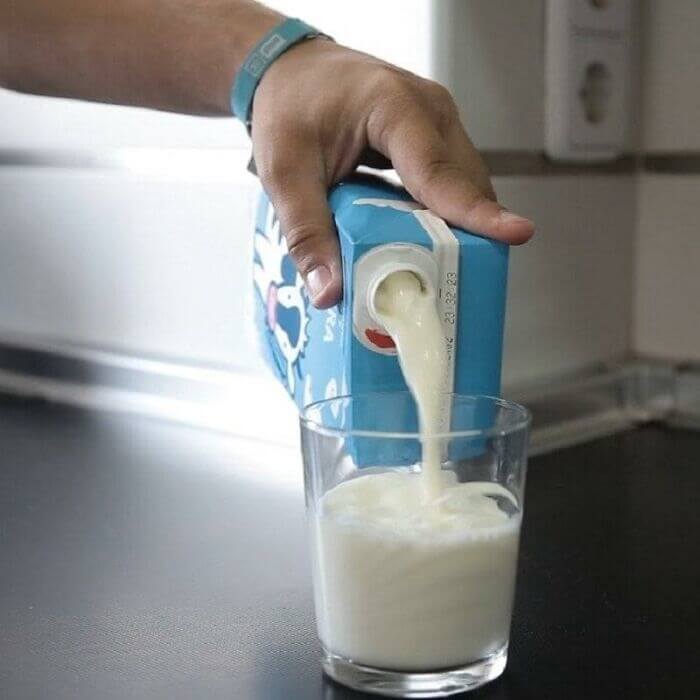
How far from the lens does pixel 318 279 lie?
0.64 meters

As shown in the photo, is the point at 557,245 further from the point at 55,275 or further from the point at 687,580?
the point at 55,275

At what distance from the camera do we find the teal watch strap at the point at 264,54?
787 mm

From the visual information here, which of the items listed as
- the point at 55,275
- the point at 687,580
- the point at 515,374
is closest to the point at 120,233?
the point at 55,275

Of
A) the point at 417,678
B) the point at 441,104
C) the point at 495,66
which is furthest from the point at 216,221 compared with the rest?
the point at 417,678

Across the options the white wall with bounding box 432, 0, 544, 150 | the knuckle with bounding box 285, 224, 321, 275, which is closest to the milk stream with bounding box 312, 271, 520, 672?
the knuckle with bounding box 285, 224, 321, 275

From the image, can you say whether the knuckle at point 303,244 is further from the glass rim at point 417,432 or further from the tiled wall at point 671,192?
the tiled wall at point 671,192

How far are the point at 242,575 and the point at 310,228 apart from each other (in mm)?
203

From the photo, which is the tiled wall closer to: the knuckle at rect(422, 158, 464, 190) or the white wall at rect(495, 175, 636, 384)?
the white wall at rect(495, 175, 636, 384)

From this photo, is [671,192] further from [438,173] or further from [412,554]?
[412,554]

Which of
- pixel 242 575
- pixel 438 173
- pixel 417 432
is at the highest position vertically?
pixel 438 173

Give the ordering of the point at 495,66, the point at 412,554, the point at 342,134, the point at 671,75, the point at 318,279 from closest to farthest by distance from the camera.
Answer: the point at 412,554 → the point at 318,279 → the point at 342,134 → the point at 495,66 → the point at 671,75

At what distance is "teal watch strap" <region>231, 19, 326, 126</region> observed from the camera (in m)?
0.79

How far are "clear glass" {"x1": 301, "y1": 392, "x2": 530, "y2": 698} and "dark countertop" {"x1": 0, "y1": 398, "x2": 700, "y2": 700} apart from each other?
24mm

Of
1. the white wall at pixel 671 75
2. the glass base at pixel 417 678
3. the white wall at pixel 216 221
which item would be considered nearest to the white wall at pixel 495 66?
the white wall at pixel 216 221
